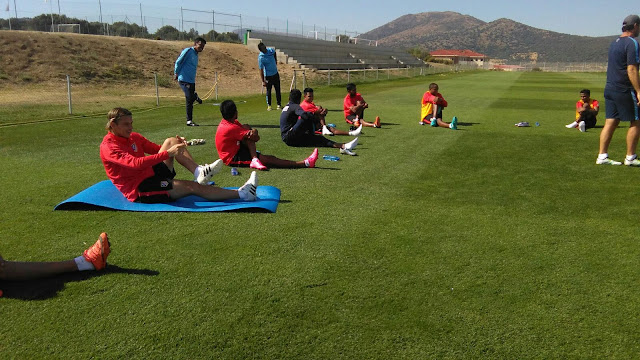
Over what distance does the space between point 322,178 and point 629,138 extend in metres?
4.98

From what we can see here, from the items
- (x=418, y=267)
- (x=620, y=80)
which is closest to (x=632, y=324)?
(x=418, y=267)

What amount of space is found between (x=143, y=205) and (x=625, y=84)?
7163 millimetres

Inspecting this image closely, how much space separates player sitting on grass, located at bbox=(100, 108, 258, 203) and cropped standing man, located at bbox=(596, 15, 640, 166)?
19.2 feet

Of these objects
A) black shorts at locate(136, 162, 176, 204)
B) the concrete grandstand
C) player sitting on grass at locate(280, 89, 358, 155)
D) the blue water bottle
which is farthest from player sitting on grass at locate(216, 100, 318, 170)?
the concrete grandstand

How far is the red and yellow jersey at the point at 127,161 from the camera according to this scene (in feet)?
15.8

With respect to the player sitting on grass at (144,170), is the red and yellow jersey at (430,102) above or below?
above

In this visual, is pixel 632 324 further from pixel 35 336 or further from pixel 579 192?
pixel 35 336

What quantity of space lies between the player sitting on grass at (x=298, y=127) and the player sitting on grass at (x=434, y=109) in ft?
12.6

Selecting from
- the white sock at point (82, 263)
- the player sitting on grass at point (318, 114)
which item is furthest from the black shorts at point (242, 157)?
the white sock at point (82, 263)

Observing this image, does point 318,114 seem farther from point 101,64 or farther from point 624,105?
point 101,64

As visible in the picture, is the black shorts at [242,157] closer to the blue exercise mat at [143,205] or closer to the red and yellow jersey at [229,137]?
the red and yellow jersey at [229,137]

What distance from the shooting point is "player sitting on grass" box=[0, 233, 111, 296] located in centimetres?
350

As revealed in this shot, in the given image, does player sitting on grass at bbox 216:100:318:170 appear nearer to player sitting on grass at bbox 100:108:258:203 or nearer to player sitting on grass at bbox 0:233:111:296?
player sitting on grass at bbox 100:108:258:203

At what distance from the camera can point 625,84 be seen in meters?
7.30
